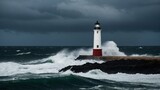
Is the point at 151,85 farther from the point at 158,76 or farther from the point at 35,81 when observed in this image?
the point at 35,81

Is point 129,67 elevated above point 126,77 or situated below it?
above

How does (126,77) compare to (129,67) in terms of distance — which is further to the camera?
(129,67)

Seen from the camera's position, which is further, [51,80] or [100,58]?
[100,58]

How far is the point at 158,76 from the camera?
18.9 m

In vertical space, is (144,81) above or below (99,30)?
below

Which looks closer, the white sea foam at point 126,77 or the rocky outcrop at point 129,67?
the white sea foam at point 126,77

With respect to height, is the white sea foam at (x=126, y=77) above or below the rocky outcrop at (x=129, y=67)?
below

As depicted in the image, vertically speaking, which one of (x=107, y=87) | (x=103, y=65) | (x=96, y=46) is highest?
(x=96, y=46)

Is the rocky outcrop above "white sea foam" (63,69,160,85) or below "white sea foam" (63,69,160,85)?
above

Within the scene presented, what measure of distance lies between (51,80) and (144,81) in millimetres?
4356

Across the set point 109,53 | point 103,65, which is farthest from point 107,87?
point 109,53

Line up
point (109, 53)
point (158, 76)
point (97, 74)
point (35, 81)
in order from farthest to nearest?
point (109, 53)
point (97, 74)
point (158, 76)
point (35, 81)

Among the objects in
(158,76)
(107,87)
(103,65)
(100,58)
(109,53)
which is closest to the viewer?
(107,87)

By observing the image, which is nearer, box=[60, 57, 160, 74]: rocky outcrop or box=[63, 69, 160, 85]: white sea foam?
box=[63, 69, 160, 85]: white sea foam
